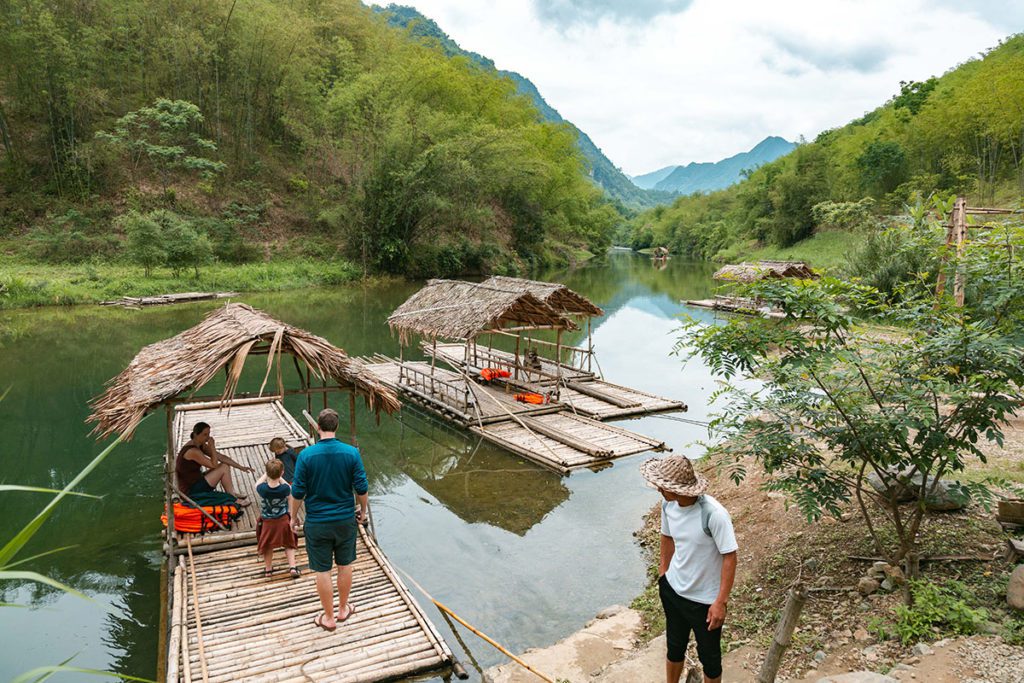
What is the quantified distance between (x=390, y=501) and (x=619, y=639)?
4486mm

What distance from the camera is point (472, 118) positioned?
38375 mm

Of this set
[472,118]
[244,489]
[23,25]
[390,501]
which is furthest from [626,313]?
[23,25]

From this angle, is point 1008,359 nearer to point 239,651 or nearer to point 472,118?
point 239,651

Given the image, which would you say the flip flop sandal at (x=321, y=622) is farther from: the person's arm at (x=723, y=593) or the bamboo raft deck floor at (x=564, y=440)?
the bamboo raft deck floor at (x=564, y=440)

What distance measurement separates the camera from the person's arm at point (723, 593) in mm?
3289

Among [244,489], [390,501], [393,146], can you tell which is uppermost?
[393,146]

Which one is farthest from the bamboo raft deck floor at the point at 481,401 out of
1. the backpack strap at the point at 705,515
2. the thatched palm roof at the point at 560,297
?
the backpack strap at the point at 705,515

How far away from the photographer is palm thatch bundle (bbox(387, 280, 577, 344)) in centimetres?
1254

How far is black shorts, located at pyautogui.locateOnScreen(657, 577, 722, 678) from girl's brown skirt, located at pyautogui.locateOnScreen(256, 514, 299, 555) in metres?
3.71

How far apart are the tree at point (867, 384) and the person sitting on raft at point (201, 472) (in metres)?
5.11

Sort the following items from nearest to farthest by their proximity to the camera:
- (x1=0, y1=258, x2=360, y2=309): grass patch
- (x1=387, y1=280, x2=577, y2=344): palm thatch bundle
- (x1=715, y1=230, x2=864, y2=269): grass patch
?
(x1=387, y1=280, x2=577, y2=344): palm thatch bundle, (x1=0, y1=258, x2=360, y2=309): grass patch, (x1=715, y1=230, x2=864, y2=269): grass patch

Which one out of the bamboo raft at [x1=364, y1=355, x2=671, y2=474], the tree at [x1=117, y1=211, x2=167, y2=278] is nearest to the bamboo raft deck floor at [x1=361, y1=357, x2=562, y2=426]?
the bamboo raft at [x1=364, y1=355, x2=671, y2=474]

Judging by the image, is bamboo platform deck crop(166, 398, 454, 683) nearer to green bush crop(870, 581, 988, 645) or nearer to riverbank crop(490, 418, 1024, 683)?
riverbank crop(490, 418, 1024, 683)

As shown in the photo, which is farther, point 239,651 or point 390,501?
point 390,501
